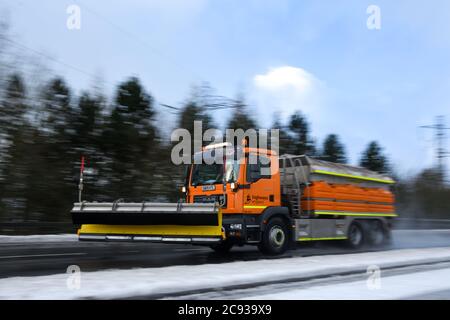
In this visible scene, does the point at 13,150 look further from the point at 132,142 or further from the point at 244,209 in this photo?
the point at 244,209

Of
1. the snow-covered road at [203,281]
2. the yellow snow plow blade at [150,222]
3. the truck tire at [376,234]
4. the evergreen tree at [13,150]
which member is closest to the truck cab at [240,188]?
the yellow snow plow blade at [150,222]

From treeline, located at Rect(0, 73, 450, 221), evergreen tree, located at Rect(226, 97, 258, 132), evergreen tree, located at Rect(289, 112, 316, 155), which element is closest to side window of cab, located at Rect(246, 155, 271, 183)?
treeline, located at Rect(0, 73, 450, 221)

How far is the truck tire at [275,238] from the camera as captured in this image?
38.6 feet

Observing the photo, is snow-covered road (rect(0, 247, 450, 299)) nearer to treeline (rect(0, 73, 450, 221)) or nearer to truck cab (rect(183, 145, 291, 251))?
truck cab (rect(183, 145, 291, 251))

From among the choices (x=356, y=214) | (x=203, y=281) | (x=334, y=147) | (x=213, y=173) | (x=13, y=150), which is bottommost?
(x=203, y=281)

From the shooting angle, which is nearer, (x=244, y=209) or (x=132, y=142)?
(x=244, y=209)

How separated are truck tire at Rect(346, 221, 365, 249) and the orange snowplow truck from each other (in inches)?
7.0

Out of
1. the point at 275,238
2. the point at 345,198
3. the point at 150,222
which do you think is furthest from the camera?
the point at 345,198

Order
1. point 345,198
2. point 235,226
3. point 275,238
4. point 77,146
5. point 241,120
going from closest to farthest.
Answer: point 235,226
point 275,238
point 345,198
point 77,146
point 241,120

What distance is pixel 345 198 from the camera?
1460cm

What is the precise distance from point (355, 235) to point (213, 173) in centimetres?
596

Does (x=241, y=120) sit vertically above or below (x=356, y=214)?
above

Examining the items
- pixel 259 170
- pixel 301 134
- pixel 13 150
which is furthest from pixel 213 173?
pixel 301 134
